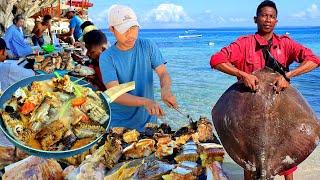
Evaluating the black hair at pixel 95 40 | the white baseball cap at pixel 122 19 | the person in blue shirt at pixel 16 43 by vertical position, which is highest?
the white baseball cap at pixel 122 19

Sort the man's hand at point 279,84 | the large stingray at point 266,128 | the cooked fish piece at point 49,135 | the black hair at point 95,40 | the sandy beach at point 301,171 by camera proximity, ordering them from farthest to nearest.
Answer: the sandy beach at point 301,171 < the black hair at point 95,40 < the man's hand at point 279,84 < the large stingray at point 266,128 < the cooked fish piece at point 49,135

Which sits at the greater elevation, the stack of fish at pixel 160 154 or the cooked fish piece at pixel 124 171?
the stack of fish at pixel 160 154

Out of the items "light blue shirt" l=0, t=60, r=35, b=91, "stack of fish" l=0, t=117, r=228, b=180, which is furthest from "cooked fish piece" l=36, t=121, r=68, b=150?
"light blue shirt" l=0, t=60, r=35, b=91

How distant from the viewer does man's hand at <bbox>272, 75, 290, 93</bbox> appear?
3080mm

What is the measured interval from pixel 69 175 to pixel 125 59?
108cm

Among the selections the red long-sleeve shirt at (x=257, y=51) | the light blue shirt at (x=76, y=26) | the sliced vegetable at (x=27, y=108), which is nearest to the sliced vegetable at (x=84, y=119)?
the sliced vegetable at (x=27, y=108)

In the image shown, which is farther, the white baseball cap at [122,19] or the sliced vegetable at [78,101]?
the white baseball cap at [122,19]

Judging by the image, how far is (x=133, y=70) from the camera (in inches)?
148

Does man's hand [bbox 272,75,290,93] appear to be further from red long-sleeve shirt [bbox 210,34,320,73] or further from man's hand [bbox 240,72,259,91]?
red long-sleeve shirt [bbox 210,34,320,73]

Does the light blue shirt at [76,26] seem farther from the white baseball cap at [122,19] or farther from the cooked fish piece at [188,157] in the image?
the cooked fish piece at [188,157]

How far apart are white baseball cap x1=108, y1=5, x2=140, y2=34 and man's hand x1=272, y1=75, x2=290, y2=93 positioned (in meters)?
1.05

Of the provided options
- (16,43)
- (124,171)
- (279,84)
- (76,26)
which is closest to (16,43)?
(16,43)

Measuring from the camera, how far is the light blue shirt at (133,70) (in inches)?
146

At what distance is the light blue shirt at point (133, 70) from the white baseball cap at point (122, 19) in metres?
0.31
